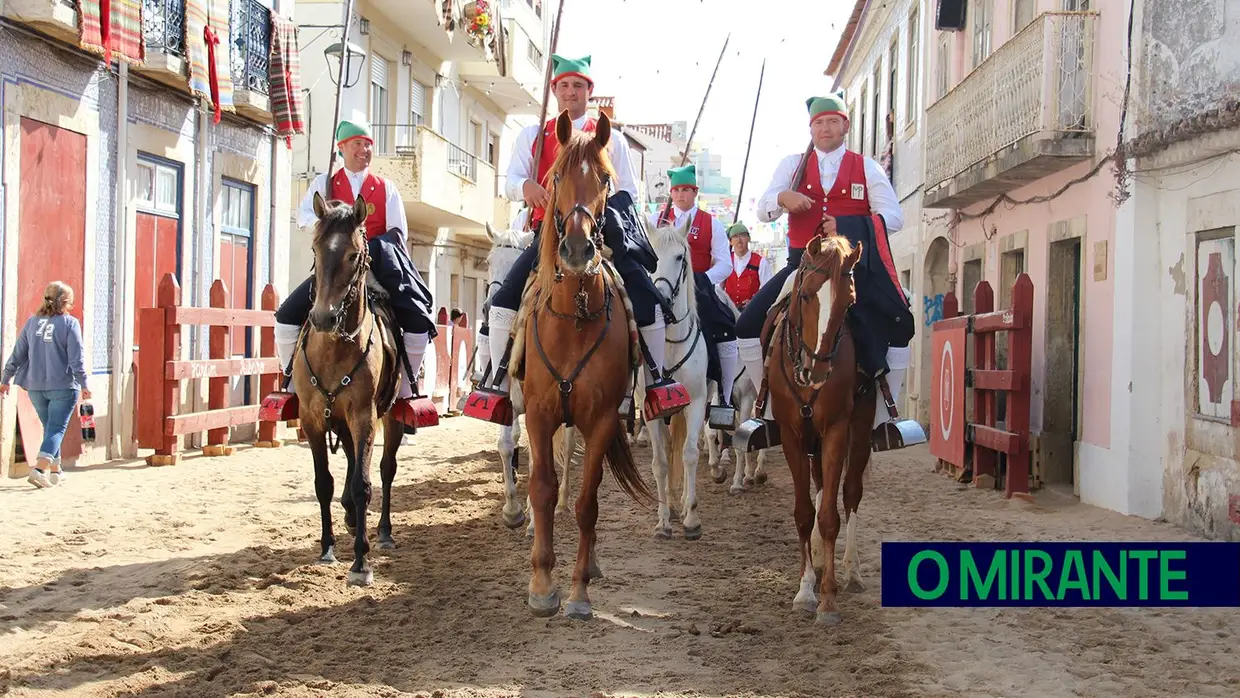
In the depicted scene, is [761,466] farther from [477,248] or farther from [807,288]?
[477,248]

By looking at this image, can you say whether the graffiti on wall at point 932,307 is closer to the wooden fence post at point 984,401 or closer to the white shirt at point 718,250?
the wooden fence post at point 984,401

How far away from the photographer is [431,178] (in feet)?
79.4

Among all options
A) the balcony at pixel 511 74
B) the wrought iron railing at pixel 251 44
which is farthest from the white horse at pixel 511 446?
the balcony at pixel 511 74

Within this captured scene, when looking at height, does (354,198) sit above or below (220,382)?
above

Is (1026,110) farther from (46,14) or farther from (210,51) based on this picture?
(46,14)

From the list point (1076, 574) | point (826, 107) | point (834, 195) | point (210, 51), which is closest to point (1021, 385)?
point (834, 195)

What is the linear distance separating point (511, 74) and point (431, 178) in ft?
26.2

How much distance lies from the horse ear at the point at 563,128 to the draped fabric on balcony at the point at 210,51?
9.39m

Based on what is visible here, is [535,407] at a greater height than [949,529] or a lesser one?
greater

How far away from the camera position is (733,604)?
664 centimetres

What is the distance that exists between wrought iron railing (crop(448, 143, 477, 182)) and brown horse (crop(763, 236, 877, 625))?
72.9 feet

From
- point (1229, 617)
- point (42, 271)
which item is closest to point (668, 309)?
point (1229, 617)

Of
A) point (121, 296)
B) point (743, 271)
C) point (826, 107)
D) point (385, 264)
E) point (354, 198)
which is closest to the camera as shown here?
point (826, 107)

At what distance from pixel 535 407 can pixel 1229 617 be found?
3973 millimetres
